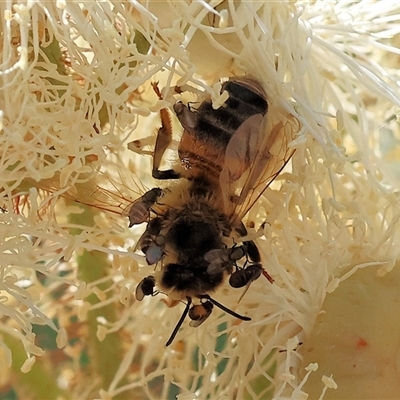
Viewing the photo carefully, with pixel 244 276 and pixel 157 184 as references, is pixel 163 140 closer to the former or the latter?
pixel 157 184

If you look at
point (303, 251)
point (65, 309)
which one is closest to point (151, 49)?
point (303, 251)

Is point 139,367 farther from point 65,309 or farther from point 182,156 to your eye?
point 182,156

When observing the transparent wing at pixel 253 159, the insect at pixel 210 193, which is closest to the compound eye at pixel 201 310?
the insect at pixel 210 193

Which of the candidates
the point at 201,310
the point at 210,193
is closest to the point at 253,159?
the point at 210,193

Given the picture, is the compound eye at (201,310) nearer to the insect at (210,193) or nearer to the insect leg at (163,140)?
the insect at (210,193)

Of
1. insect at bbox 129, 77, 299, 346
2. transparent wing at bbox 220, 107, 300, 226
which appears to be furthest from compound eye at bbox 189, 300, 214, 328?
transparent wing at bbox 220, 107, 300, 226

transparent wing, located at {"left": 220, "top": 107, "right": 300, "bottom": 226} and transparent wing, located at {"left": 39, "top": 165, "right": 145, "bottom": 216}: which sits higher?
transparent wing, located at {"left": 220, "top": 107, "right": 300, "bottom": 226}

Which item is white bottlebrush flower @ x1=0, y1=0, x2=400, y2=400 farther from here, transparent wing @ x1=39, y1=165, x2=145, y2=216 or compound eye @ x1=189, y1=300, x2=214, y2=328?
compound eye @ x1=189, y1=300, x2=214, y2=328
